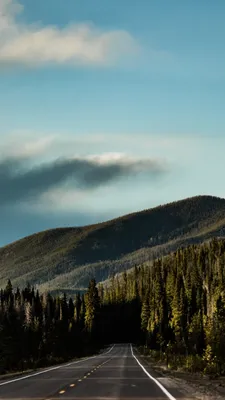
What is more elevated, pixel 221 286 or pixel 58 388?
pixel 221 286

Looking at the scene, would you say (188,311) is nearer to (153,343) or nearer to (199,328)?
(153,343)

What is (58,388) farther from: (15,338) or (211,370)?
(15,338)

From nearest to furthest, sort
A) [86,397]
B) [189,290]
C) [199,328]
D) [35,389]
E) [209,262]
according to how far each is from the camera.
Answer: [86,397]
[35,389]
[199,328]
[189,290]
[209,262]

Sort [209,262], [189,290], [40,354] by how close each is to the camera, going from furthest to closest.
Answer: [209,262], [189,290], [40,354]

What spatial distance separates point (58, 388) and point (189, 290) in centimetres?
10872

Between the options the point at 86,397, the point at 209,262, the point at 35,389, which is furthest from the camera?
the point at 209,262

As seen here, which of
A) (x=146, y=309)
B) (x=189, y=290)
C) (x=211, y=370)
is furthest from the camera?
(x=146, y=309)

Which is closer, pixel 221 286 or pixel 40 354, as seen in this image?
pixel 40 354

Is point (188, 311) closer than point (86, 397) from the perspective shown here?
No

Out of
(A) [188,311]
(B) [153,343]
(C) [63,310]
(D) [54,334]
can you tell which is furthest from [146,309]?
(D) [54,334]

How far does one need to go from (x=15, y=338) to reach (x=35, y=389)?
221 ft

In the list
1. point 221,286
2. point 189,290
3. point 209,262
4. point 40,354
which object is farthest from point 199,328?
point 209,262

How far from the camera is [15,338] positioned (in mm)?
94000

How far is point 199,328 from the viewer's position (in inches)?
3332
